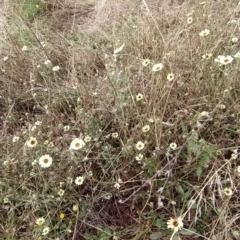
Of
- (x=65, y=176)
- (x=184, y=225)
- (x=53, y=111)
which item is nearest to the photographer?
(x=184, y=225)

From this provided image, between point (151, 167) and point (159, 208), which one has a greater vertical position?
point (151, 167)

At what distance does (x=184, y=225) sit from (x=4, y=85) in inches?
51.0

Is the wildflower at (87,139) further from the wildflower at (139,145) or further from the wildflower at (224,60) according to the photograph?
the wildflower at (224,60)

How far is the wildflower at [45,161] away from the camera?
1385mm

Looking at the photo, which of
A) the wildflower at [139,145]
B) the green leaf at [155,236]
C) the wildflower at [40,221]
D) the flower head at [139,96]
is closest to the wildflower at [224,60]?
the flower head at [139,96]

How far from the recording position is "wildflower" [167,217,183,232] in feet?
3.94

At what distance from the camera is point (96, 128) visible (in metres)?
1.57

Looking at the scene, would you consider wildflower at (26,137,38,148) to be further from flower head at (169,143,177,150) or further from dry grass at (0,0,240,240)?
flower head at (169,143,177,150)

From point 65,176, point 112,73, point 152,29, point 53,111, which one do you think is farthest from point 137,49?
point 65,176

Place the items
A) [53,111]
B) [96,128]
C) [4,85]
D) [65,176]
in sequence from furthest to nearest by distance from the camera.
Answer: [4,85]
[53,111]
[96,128]
[65,176]

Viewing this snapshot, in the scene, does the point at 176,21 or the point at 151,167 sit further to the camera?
the point at 176,21

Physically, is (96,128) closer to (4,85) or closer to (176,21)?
(4,85)

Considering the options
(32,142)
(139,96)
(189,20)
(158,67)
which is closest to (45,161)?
(32,142)

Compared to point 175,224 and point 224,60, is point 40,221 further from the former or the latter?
point 224,60
